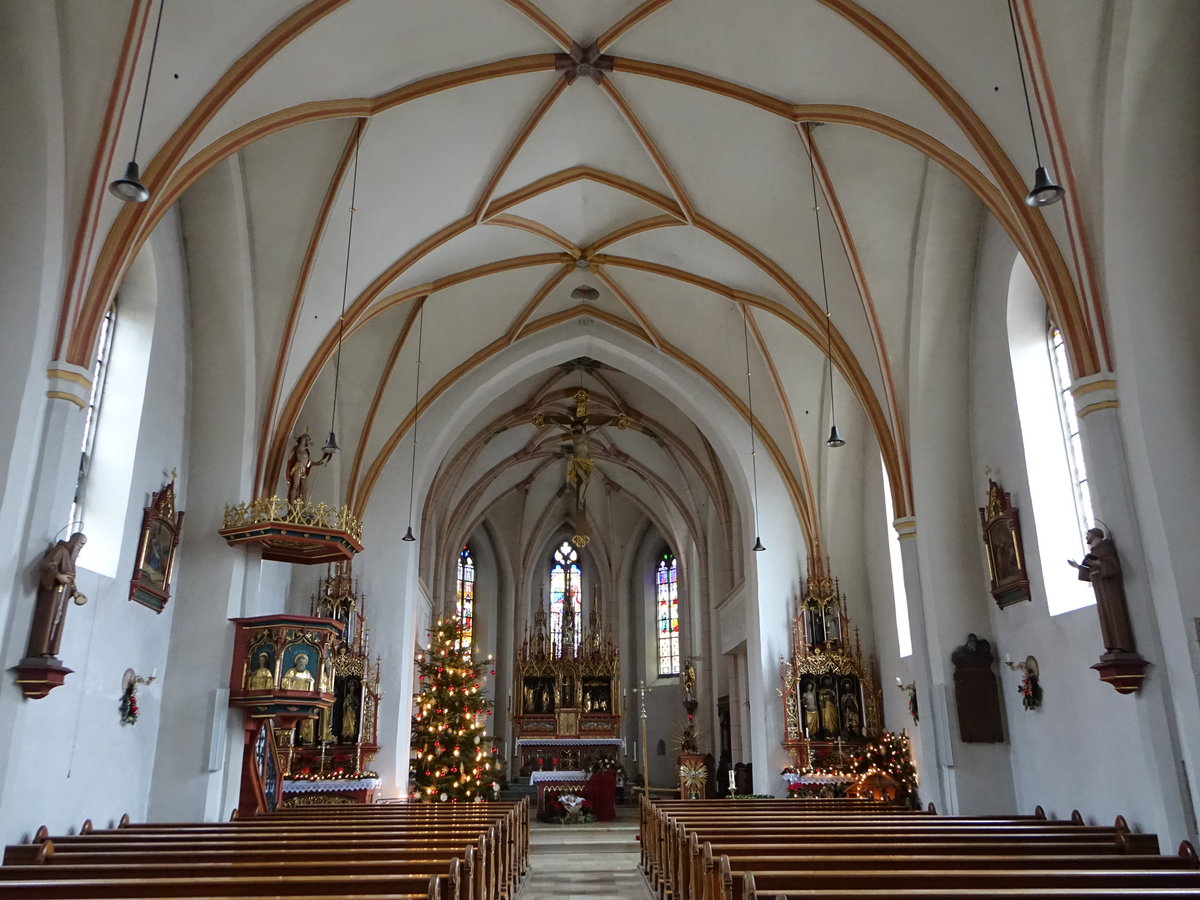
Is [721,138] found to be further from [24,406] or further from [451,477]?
[451,477]

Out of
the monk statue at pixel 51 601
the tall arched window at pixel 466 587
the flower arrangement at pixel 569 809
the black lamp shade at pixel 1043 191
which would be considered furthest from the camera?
the tall arched window at pixel 466 587

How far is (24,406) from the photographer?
849 centimetres

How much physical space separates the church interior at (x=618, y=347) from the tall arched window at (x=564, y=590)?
1073 centimetres

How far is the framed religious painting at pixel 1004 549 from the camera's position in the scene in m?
12.6

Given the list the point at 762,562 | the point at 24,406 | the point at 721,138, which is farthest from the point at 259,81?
the point at 762,562

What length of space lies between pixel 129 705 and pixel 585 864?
7.14 metres

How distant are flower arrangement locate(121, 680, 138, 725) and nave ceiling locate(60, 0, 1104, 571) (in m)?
3.66

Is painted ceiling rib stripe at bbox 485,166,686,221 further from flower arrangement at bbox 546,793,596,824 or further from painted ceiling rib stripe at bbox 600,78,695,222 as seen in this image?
flower arrangement at bbox 546,793,596,824

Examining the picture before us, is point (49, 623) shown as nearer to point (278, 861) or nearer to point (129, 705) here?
point (278, 861)

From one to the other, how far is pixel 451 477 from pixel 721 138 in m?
12.7

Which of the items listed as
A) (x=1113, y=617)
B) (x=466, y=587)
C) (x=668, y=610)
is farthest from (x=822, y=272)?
(x=466, y=587)

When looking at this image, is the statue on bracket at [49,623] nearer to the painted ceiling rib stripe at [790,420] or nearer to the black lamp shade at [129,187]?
the black lamp shade at [129,187]

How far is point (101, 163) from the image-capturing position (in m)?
9.05

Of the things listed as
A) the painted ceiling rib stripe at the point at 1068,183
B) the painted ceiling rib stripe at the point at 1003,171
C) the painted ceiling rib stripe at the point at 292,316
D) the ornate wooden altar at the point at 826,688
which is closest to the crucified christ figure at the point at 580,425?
the ornate wooden altar at the point at 826,688
